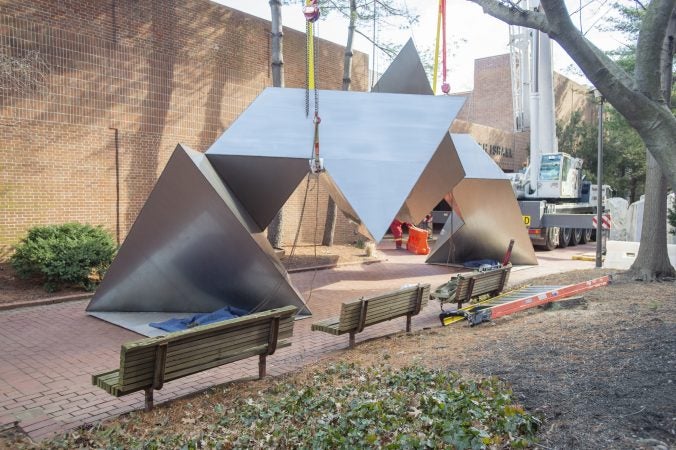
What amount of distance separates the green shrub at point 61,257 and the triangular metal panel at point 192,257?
6.73 feet

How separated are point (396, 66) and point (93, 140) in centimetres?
724

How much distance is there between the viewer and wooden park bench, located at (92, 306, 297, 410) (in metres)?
4.18

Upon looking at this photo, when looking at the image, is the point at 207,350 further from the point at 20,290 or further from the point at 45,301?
the point at 20,290

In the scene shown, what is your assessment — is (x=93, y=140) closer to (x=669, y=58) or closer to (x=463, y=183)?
(x=463, y=183)

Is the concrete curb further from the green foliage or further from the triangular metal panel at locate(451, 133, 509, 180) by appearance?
the triangular metal panel at locate(451, 133, 509, 180)

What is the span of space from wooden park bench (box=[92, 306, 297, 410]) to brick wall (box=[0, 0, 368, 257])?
837 cm

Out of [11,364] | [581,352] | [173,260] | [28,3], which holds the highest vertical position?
[28,3]

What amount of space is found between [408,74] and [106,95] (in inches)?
284

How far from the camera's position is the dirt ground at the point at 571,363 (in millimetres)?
3465

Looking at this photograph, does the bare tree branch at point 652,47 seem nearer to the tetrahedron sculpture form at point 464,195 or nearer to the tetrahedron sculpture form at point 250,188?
the tetrahedron sculpture form at point 250,188

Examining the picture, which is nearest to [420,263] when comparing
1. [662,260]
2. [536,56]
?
[662,260]

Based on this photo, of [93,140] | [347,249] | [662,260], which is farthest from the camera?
[347,249]

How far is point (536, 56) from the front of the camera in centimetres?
2030

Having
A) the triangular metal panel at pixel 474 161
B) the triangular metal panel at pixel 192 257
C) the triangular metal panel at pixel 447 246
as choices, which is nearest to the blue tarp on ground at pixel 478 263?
the triangular metal panel at pixel 447 246
